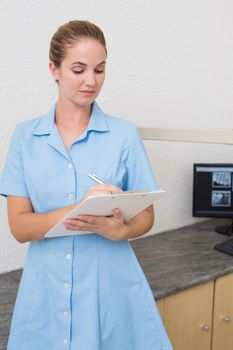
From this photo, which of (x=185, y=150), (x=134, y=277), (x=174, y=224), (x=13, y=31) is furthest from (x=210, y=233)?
(x=13, y=31)

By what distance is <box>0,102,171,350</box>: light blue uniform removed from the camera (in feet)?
3.84

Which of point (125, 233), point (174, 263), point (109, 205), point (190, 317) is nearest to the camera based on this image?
point (109, 205)

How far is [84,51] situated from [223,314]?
1395mm

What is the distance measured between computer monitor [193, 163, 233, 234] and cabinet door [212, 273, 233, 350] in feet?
1.64

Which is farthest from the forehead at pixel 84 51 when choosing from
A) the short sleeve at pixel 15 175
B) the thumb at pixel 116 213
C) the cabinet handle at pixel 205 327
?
the cabinet handle at pixel 205 327

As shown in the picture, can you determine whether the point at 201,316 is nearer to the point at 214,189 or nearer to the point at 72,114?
the point at 214,189

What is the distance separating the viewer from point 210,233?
8.02 feet

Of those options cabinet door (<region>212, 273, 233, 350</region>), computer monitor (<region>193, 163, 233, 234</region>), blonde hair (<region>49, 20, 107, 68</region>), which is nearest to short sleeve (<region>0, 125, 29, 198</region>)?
blonde hair (<region>49, 20, 107, 68</region>)

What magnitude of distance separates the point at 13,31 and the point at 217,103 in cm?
134

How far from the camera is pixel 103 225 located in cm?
111

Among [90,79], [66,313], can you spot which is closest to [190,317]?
[66,313]

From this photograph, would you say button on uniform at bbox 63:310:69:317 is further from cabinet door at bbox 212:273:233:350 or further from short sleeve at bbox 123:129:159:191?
cabinet door at bbox 212:273:233:350

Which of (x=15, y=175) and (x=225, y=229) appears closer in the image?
(x=15, y=175)

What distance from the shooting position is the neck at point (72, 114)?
1212 mm
